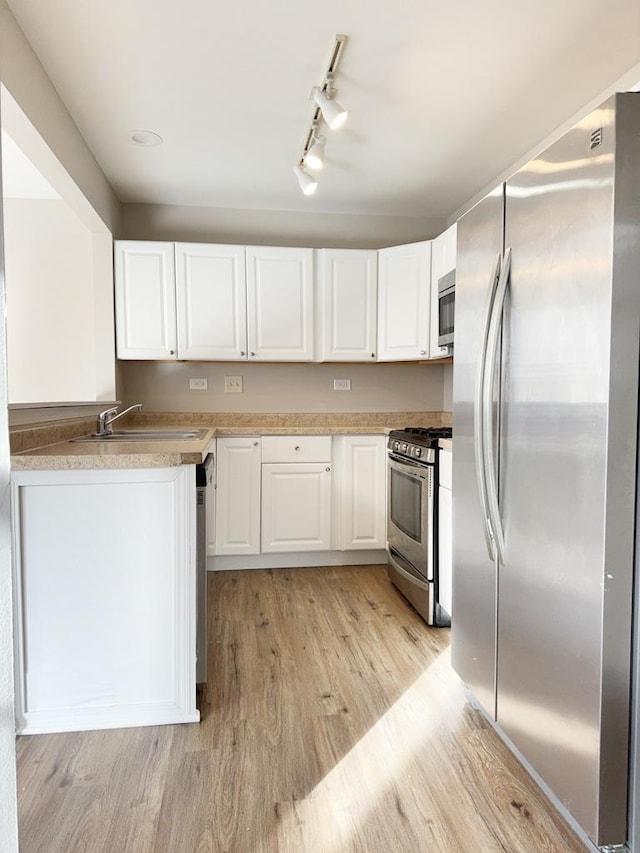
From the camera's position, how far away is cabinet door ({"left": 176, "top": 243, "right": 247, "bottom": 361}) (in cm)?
349

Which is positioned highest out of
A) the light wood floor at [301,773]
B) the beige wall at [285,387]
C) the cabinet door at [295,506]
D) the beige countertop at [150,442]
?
the beige wall at [285,387]

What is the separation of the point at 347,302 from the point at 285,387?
30.0 inches

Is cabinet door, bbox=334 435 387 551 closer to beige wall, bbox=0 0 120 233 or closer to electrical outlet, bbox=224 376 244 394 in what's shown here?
electrical outlet, bbox=224 376 244 394

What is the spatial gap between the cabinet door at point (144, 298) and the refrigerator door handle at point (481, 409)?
2.35 meters

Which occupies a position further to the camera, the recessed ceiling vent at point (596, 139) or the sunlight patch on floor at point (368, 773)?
the sunlight patch on floor at point (368, 773)

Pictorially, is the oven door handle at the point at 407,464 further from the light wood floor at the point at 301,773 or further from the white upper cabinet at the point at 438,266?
the light wood floor at the point at 301,773

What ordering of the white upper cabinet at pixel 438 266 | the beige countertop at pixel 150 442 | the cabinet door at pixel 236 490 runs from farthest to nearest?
the cabinet door at pixel 236 490 → the white upper cabinet at pixel 438 266 → the beige countertop at pixel 150 442

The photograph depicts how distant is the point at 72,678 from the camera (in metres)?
1.82

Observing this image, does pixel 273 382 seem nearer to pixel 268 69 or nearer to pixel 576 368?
pixel 268 69

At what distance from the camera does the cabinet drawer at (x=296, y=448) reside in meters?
3.45

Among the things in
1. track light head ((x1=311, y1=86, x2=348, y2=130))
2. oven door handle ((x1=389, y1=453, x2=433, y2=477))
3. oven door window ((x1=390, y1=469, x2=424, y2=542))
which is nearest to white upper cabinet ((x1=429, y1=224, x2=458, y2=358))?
oven door handle ((x1=389, y1=453, x2=433, y2=477))

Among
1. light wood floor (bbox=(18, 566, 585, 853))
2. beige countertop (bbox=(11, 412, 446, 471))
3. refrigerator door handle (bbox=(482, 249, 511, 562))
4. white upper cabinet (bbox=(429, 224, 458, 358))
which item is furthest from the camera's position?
white upper cabinet (bbox=(429, 224, 458, 358))

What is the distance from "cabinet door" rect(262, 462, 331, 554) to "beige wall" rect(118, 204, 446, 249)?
5.33 ft

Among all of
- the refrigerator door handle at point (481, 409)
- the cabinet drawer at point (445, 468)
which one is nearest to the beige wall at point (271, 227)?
the cabinet drawer at point (445, 468)
